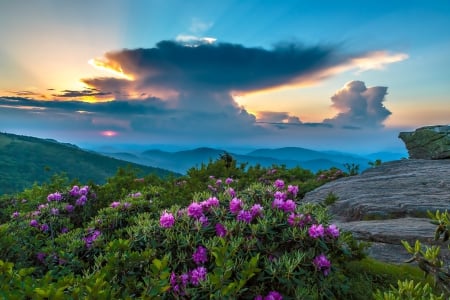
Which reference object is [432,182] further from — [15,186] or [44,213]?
[15,186]

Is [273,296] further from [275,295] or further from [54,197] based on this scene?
[54,197]

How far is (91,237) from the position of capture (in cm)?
667

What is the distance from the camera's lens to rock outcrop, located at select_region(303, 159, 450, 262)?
27.7 ft

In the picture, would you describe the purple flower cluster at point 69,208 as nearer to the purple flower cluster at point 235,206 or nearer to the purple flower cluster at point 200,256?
the purple flower cluster at point 235,206

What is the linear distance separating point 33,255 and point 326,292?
205 inches

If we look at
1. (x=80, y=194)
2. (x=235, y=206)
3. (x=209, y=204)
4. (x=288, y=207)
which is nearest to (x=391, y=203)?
(x=288, y=207)

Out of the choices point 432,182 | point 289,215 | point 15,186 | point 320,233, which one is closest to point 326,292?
point 320,233

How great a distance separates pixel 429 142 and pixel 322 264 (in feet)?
64.7

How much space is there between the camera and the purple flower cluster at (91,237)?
634cm

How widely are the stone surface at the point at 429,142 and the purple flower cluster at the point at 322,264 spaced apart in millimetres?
18551

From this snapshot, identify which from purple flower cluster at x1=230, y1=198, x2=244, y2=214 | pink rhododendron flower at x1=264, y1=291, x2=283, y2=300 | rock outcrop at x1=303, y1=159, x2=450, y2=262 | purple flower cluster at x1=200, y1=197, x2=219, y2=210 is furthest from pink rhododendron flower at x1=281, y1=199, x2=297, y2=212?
rock outcrop at x1=303, y1=159, x2=450, y2=262

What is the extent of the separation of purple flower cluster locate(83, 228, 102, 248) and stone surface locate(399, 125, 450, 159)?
19.4 m

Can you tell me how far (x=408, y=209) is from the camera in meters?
10.4

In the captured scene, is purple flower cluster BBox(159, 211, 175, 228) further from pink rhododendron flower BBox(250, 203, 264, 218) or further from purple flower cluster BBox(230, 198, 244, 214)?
pink rhododendron flower BBox(250, 203, 264, 218)
